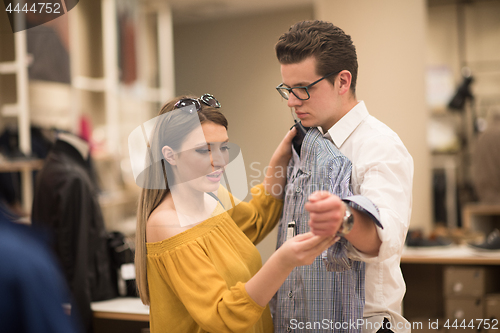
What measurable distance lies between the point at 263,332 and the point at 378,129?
66cm

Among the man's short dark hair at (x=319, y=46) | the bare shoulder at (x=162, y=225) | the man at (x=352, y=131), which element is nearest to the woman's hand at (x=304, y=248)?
the man at (x=352, y=131)

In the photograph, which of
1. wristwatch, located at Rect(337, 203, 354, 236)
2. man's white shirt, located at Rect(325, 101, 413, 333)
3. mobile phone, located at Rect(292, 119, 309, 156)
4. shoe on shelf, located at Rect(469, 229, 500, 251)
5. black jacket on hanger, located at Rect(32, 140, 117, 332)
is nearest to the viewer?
wristwatch, located at Rect(337, 203, 354, 236)

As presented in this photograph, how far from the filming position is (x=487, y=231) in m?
4.59

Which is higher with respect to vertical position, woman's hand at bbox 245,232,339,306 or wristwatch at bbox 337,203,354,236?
wristwatch at bbox 337,203,354,236

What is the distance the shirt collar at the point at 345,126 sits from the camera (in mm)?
1164

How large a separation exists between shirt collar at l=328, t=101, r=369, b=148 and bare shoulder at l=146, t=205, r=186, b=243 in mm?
481

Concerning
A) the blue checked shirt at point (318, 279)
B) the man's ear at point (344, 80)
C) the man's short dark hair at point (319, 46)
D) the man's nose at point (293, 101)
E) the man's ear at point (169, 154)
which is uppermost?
the man's short dark hair at point (319, 46)

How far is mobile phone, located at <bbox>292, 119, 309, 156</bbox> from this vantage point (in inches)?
47.3

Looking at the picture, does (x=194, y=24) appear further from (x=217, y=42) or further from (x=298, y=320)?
(x=298, y=320)

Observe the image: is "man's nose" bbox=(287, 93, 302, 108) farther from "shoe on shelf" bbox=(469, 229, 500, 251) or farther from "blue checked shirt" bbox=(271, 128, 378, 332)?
"shoe on shelf" bbox=(469, 229, 500, 251)

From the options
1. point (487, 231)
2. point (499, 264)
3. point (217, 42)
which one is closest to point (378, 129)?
point (217, 42)

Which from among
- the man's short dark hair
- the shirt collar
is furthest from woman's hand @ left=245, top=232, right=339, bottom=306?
the man's short dark hair

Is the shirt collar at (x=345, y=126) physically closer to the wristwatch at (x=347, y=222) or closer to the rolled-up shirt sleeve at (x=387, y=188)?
the rolled-up shirt sleeve at (x=387, y=188)

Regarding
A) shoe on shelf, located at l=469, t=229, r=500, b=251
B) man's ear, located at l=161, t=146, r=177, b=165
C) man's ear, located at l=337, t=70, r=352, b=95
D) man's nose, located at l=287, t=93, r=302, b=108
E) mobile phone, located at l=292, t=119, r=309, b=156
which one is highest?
man's ear, located at l=337, t=70, r=352, b=95
